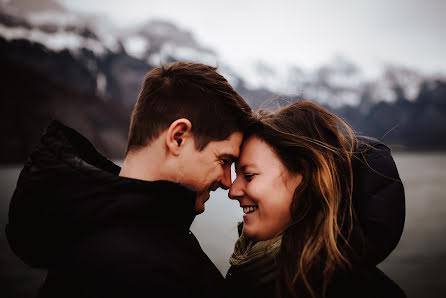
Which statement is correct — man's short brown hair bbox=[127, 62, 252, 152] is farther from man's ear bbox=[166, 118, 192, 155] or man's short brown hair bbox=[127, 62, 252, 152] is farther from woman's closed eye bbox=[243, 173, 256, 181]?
woman's closed eye bbox=[243, 173, 256, 181]

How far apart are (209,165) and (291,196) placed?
1.95 ft

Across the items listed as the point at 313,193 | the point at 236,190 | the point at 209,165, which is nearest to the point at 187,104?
the point at 209,165

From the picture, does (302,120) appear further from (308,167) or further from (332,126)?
(308,167)

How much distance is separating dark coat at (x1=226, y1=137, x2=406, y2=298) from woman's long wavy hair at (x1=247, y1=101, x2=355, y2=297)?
53mm

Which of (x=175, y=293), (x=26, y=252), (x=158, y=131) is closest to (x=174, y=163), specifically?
(x=158, y=131)

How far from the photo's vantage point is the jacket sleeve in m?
1.48

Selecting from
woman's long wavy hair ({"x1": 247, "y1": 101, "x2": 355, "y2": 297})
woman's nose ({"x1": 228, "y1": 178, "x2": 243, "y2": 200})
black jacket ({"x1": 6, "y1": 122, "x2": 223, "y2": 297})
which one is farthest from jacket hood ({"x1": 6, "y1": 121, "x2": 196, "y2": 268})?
woman's long wavy hair ({"x1": 247, "y1": 101, "x2": 355, "y2": 297})

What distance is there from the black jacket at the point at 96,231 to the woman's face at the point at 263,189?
2.04ft

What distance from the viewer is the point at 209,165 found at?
1634 millimetres

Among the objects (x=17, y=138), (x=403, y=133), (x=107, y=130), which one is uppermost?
(x=403, y=133)

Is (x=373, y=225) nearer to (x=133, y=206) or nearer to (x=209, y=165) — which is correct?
(x=209, y=165)

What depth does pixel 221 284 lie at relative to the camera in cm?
146

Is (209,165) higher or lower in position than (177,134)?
lower

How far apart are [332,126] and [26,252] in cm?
178
